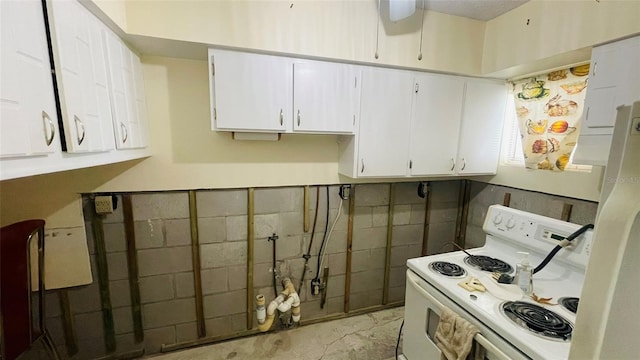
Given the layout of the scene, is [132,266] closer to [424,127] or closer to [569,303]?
[424,127]

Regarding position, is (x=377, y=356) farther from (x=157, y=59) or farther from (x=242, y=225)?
(x=157, y=59)

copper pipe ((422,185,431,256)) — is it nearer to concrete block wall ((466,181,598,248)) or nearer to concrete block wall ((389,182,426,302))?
concrete block wall ((389,182,426,302))

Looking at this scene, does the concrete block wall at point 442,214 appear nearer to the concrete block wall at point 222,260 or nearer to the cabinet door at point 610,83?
the cabinet door at point 610,83

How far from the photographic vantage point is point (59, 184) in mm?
1781

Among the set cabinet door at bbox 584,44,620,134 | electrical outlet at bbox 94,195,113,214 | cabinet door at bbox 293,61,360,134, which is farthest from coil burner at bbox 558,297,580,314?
electrical outlet at bbox 94,195,113,214

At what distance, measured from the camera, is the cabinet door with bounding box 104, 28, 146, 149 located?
4.66 ft

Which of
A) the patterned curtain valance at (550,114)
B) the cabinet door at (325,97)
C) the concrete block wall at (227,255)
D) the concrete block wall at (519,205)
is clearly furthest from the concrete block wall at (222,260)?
the patterned curtain valance at (550,114)

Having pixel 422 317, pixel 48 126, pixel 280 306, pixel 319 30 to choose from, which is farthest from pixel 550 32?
pixel 280 306

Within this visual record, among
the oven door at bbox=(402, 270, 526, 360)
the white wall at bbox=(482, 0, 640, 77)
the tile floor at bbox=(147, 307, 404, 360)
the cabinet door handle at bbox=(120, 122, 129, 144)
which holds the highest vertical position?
the white wall at bbox=(482, 0, 640, 77)

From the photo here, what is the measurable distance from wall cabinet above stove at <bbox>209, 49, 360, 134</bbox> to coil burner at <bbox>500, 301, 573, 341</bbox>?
149 centimetres

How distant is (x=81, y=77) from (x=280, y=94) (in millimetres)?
1072

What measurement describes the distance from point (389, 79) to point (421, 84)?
300mm

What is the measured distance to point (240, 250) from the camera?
7.43 feet

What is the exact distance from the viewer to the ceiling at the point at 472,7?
196 centimetres
